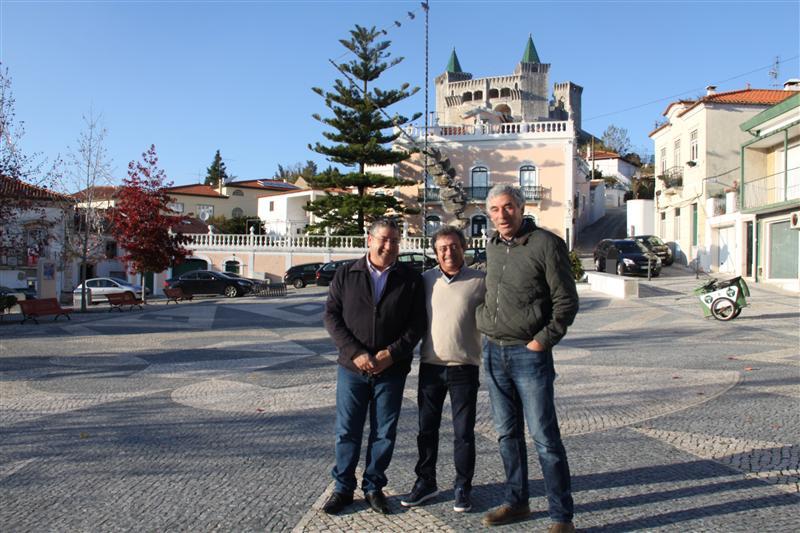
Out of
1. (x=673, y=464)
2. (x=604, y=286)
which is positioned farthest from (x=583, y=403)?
(x=604, y=286)

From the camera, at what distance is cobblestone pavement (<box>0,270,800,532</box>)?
4.00 metres

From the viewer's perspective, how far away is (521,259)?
12.4 feet

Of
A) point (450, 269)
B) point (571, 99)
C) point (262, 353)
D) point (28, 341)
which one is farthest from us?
point (571, 99)

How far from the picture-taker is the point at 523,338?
3742 mm

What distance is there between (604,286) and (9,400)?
19.2 meters

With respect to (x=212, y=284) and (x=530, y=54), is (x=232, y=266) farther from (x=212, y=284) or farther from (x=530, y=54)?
(x=530, y=54)

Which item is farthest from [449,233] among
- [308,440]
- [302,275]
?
[302,275]

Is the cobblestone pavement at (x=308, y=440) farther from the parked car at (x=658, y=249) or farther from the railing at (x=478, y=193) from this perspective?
the railing at (x=478, y=193)

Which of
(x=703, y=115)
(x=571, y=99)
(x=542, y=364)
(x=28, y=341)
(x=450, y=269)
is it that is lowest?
(x=28, y=341)

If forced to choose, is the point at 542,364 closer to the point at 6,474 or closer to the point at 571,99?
the point at 6,474

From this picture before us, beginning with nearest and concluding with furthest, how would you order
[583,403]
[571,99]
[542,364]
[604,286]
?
1. [542,364]
2. [583,403]
3. [604,286]
4. [571,99]

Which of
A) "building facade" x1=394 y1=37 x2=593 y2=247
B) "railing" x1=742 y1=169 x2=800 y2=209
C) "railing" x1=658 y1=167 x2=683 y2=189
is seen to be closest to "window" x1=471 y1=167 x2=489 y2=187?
"building facade" x1=394 y1=37 x2=593 y2=247

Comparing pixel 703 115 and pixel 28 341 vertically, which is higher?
pixel 703 115

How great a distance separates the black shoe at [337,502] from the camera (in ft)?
13.2
